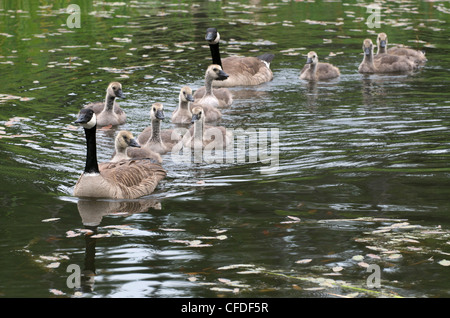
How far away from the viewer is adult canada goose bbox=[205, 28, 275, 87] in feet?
Result: 65.3

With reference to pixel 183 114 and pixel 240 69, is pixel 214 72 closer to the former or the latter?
pixel 183 114

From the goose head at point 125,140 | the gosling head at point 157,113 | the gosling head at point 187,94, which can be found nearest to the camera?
the goose head at point 125,140

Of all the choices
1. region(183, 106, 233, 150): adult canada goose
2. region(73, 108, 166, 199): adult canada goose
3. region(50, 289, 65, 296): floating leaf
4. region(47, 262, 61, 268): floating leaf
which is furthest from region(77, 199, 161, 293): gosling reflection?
region(183, 106, 233, 150): adult canada goose

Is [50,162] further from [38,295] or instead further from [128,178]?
[38,295]

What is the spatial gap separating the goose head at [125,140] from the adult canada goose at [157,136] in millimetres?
1114

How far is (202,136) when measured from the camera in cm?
1431

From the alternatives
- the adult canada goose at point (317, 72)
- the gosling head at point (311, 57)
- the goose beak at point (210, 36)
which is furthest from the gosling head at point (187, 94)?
the adult canada goose at point (317, 72)

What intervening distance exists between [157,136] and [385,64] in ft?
28.6

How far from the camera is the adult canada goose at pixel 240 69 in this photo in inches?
783

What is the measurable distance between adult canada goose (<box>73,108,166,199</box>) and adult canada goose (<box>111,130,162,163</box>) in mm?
471

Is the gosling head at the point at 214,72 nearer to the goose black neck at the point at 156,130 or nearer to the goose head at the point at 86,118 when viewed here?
the goose black neck at the point at 156,130

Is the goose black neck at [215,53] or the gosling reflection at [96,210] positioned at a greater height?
the goose black neck at [215,53]

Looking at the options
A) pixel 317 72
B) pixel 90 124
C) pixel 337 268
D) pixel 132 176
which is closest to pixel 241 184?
pixel 132 176

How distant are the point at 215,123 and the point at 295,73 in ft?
17.6
